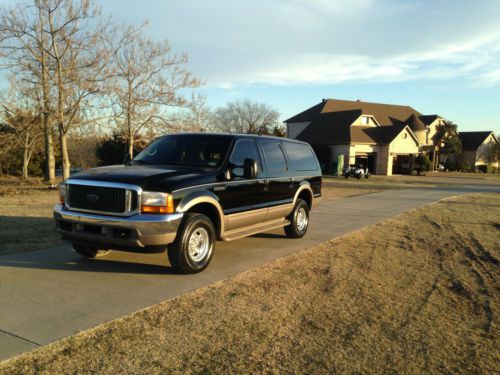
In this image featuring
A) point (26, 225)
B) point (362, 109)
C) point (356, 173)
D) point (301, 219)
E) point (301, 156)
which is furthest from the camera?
point (362, 109)

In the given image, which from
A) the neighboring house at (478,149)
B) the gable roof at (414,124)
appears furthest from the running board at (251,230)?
the neighboring house at (478,149)

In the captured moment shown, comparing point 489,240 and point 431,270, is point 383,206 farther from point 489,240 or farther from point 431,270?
point 431,270

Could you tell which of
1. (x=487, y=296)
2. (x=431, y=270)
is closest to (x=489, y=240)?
(x=431, y=270)

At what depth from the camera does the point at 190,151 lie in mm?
6945

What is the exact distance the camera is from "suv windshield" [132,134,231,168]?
6.76 metres

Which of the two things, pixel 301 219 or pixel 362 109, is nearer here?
pixel 301 219

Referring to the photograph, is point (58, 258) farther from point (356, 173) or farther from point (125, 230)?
point (356, 173)

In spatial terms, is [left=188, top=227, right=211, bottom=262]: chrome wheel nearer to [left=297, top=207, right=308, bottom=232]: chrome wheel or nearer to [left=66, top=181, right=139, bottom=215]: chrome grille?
[left=66, top=181, right=139, bottom=215]: chrome grille

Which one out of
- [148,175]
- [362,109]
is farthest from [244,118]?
[148,175]

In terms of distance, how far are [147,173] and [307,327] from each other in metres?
3.01

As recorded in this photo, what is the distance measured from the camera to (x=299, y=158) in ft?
30.0

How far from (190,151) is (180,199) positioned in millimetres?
1531

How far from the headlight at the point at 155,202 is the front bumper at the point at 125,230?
75 millimetres

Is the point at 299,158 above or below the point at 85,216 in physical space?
above
